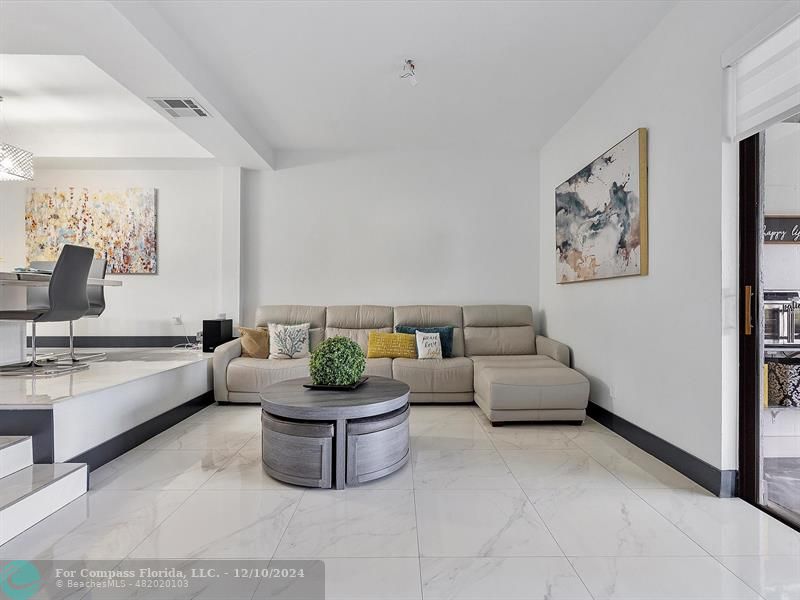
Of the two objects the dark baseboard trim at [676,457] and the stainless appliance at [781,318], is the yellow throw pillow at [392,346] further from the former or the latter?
the stainless appliance at [781,318]

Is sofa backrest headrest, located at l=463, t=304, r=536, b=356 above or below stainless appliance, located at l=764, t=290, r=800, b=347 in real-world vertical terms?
below

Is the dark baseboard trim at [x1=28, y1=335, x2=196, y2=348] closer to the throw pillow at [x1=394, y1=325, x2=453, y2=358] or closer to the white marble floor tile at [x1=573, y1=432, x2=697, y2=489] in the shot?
the throw pillow at [x1=394, y1=325, x2=453, y2=358]

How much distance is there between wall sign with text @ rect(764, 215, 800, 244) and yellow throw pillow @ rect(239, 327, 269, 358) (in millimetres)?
4305

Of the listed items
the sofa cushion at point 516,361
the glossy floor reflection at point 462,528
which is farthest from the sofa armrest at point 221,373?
the sofa cushion at point 516,361

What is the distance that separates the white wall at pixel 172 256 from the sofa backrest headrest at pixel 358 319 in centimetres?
150

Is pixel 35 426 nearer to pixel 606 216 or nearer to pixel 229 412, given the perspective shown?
pixel 229 412

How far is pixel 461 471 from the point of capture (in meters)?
2.71

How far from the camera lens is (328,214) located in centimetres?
552

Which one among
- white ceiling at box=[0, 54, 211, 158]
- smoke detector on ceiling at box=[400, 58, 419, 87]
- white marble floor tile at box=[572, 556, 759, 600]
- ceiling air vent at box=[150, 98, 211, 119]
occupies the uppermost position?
white ceiling at box=[0, 54, 211, 158]

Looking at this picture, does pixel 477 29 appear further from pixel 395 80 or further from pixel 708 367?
pixel 708 367

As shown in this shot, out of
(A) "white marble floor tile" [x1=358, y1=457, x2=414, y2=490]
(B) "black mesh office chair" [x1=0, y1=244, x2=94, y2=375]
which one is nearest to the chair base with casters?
(B) "black mesh office chair" [x1=0, y1=244, x2=94, y2=375]

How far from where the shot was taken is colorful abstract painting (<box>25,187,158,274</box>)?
17.7 feet

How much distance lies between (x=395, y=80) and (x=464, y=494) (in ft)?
10.5

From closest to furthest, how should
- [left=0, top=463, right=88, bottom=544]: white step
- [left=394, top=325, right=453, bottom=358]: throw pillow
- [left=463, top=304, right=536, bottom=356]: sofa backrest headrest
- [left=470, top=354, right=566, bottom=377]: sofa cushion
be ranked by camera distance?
[left=0, top=463, right=88, bottom=544]: white step → [left=470, top=354, right=566, bottom=377]: sofa cushion → [left=394, top=325, right=453, bottom=358]: throw pillow → [left=463, top=304, right=536, bottom=356]: sofa backrest headrest
